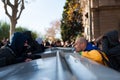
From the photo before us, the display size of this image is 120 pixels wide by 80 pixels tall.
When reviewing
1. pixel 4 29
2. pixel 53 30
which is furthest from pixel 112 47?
pixel 53 30

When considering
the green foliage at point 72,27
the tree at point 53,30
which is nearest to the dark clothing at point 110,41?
the green foliage at point 72,27

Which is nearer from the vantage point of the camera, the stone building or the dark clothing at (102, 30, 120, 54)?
the dark clothing at (102, 30, 120, 54)

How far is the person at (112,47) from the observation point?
19.7 feet

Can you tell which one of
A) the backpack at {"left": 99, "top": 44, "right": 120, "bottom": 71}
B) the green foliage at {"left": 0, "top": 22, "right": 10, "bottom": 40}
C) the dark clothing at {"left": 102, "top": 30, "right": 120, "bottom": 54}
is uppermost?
the green foliage at {"left": 0, "top": 22, "right": 10, "bottom": 40}

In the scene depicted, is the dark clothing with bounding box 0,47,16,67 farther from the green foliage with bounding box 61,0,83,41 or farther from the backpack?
the green foliage with bounding box 61,0,83,41

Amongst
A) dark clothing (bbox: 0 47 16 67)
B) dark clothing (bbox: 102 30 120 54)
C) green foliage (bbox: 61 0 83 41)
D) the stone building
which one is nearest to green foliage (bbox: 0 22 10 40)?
green foliage (bbox: 61 0 83 41)

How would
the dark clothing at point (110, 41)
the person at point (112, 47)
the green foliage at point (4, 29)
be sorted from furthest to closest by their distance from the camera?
the green foliage at point (4, 29) → the dark clothing at point (110, 41) → the person at point (112, 47)

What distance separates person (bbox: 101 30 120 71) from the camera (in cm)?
601

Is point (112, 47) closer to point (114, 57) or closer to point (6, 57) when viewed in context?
point (114, 57)

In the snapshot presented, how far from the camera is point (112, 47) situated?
20.7ft

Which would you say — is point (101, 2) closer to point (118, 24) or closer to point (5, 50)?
point (118, 24)

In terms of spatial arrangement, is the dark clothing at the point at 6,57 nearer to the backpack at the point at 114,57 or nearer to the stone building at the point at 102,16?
the backpack at the point at 114,57

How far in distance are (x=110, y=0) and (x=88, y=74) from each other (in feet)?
135

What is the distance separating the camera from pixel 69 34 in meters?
→ 61.9
